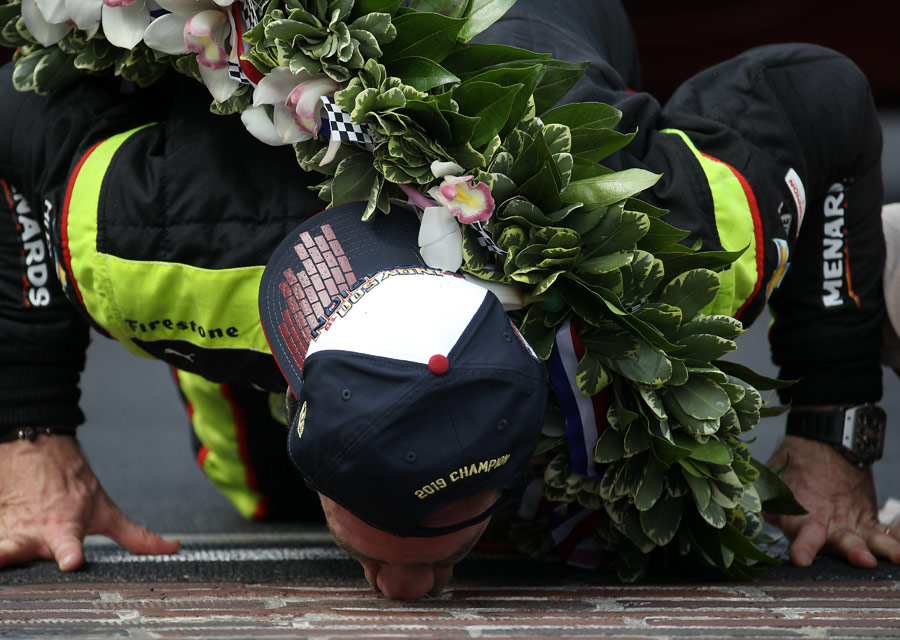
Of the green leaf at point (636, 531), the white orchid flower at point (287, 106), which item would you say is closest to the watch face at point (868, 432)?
the green leaf at point (636, 531)

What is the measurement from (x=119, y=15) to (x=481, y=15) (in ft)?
1.43

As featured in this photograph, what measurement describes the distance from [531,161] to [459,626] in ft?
1.54

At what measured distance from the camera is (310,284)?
115 centimetres

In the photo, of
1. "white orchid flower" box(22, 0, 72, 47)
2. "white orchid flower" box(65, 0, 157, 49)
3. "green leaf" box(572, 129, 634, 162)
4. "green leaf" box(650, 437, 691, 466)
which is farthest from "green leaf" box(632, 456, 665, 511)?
"white orchid flower" box(22, 0, 72, 47)

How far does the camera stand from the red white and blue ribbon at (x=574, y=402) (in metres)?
1.17

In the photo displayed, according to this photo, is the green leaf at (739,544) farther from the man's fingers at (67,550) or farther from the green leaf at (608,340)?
the man's fingers at (67,550)

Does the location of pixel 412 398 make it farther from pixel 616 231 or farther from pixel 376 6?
pixel 376 6

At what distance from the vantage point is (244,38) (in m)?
1.19

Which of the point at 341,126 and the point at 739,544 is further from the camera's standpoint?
the point at 739,544

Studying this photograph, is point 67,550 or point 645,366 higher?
point 645,366

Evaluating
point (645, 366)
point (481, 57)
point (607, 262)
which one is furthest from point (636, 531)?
point (481, 57)

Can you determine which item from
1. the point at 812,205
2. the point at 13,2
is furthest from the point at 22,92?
the point at 812,205

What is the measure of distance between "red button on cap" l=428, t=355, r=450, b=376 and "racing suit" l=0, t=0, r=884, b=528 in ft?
1.08

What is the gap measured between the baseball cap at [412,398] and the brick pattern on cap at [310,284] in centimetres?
1
